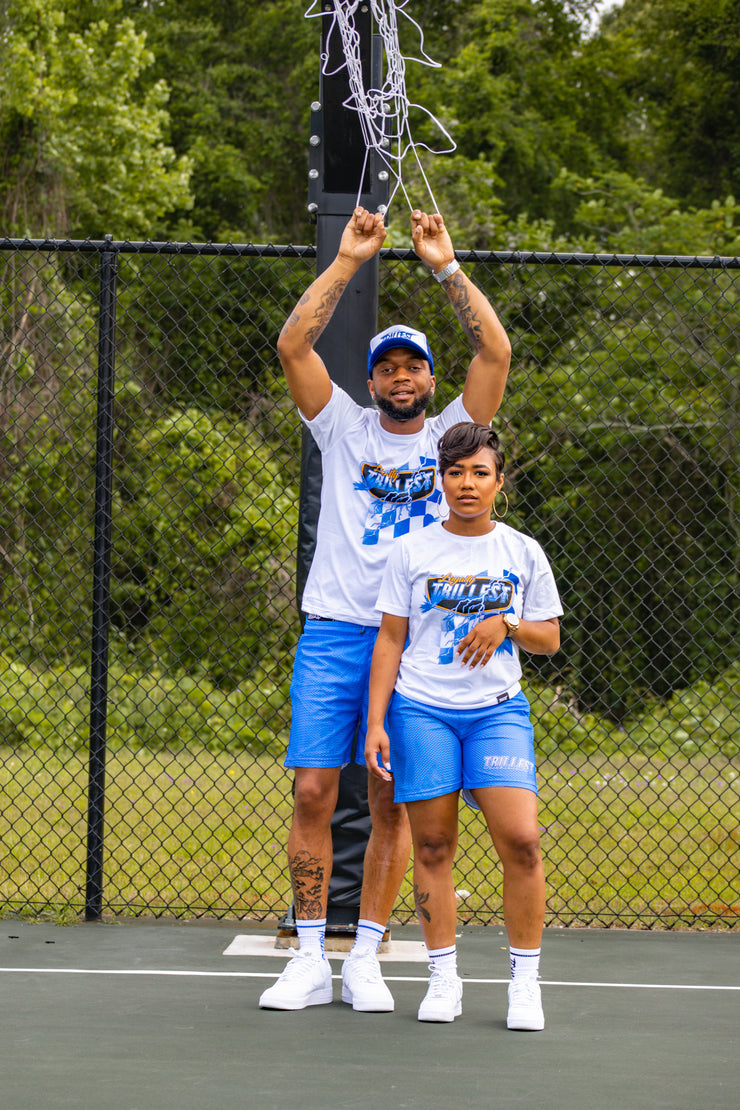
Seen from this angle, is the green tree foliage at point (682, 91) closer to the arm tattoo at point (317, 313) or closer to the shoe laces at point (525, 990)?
the arm tattoo at point (317, 313)

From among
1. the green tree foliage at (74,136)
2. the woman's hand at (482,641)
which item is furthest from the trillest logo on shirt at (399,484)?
the green tree foliage at (74,136)

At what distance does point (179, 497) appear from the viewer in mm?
9273

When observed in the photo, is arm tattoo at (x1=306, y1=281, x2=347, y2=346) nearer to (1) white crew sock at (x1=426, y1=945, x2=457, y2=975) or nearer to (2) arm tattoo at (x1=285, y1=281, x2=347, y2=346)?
(2) arm tattoo at (x1=285, y1=281, x2=347, y2=346)

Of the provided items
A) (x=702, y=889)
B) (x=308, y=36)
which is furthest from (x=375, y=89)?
(x=308, y=36)

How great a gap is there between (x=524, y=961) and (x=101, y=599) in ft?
6.52

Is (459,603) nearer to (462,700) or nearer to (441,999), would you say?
(462,700)

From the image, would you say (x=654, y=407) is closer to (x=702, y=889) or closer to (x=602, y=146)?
(x=702, y=889)

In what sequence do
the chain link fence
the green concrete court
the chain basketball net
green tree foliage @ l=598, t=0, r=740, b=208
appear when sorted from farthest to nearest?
green tree foliage @ l=598, t=0, r=740, b=208 < the chain link fence < the chain basketball net < the green concrete court

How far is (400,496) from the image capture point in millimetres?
3250

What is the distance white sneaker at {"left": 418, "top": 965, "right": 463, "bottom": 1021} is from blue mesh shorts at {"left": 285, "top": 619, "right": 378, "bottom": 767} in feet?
1.98

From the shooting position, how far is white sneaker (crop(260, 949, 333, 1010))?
312 cm

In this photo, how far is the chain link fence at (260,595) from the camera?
4973 millimetres

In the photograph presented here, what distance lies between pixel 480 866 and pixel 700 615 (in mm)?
5772

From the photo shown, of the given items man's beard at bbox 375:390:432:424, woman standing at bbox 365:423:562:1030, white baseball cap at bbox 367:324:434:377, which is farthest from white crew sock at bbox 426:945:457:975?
white baseball cap at bbox 367:324:434:377
